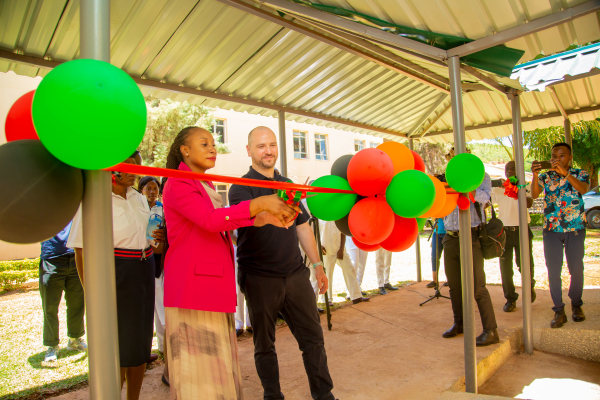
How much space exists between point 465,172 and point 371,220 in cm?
98

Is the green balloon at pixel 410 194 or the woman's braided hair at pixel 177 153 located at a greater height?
the woman's braided hair at pixel 177 153

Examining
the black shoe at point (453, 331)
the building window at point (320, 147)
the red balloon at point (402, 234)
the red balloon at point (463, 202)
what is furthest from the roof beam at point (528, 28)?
the building window at point (320, 147)

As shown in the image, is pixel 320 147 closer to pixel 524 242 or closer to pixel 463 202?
pixel 524 242

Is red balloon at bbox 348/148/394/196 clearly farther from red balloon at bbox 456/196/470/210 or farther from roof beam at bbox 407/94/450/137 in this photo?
roof beam at bbox 407/94/450/137

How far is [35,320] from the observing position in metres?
5.71

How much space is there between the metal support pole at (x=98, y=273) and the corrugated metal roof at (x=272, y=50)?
6.60 ft

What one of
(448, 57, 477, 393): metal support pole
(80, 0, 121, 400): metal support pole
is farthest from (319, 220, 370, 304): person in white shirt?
(80, 0, 121, 400): metal support pole

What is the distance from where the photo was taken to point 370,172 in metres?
1.77

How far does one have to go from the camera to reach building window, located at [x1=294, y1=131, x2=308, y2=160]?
65.0 feet

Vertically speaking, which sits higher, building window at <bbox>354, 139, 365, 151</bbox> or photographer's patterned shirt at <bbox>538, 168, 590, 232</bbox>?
building window at <bbox>354, 139, 365, 151</bbox>

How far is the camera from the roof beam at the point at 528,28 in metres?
2.24

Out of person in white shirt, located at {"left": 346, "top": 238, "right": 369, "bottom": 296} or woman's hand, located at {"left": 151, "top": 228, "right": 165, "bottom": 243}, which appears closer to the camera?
woman's hand, located at {"left": 151, "top": 228, "right": 165, "bottom": 243}

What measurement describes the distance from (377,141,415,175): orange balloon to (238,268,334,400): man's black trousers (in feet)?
3.23

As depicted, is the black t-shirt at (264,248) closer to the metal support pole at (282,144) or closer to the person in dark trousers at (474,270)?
the metal support pole at (282,144)
